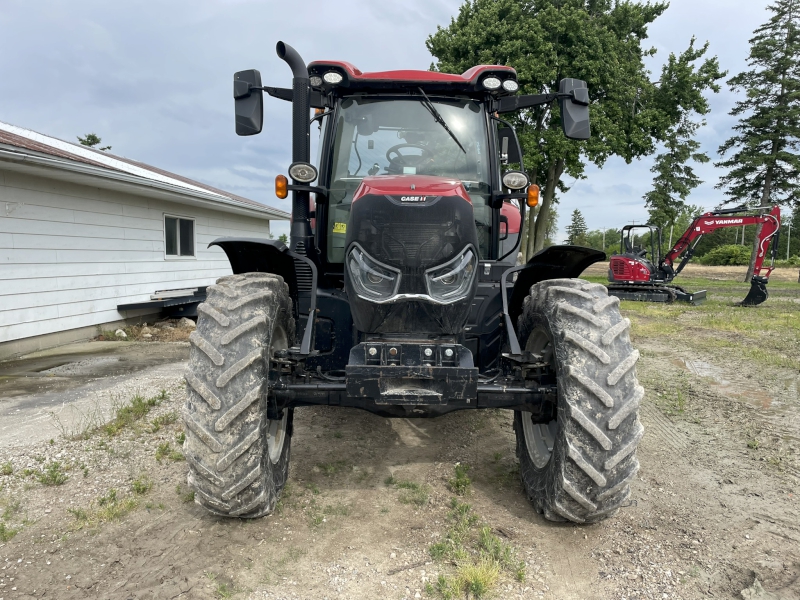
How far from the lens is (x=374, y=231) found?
283cm

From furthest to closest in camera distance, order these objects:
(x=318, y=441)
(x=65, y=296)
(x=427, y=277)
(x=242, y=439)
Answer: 1. (x=65, y=296)
2. (x=318, y=441)
3. (x=427, y=277)
4. (x=242, y=439)

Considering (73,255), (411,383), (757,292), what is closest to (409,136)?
(411,383)

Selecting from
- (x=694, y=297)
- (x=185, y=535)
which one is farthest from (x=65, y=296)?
(x=694, y=297)

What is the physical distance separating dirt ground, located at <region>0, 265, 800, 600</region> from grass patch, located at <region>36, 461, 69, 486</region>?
0.01 metres

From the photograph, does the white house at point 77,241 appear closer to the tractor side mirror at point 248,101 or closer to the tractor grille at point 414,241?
the tractor side mirror at point 248,101

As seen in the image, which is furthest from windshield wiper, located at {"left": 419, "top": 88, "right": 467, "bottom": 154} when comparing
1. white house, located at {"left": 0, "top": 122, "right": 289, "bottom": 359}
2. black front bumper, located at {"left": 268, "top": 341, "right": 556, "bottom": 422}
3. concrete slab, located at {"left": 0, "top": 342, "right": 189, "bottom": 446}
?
white house, located at {"left": 0, "top": 122, "right": 289, "bottom": 359}

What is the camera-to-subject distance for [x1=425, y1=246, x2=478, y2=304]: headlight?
288 cm

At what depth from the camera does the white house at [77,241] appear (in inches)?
302

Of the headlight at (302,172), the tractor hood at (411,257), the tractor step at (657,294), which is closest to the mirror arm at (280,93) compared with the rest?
the headlight at (302,172)

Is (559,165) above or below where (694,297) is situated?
above

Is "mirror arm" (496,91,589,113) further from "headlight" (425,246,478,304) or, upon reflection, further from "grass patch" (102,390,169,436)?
"grass patch" (102,390,169,436)

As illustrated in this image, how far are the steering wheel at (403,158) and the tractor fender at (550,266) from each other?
1117 mm

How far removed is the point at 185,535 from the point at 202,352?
1.04 metres

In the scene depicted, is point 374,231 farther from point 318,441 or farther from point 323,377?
point 318,441
